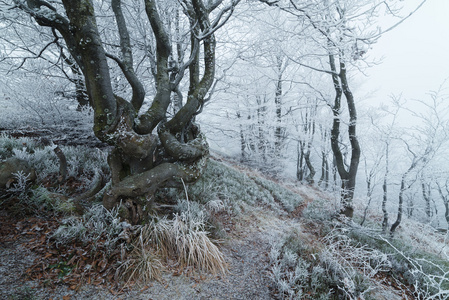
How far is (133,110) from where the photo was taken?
295cm

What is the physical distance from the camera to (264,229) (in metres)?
4.25

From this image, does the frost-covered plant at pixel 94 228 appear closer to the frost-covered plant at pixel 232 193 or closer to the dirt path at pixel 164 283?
the dirt path at pixel 164 283

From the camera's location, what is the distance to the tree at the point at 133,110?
2406mm

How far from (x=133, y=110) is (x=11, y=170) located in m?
1.78

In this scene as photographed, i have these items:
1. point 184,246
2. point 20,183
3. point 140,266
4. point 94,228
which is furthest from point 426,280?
point 20,183

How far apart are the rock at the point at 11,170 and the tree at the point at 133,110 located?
1.12 metres

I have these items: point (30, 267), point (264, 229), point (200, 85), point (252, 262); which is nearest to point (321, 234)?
point (264, 229)

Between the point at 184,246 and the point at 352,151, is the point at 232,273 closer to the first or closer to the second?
the point at 184,246

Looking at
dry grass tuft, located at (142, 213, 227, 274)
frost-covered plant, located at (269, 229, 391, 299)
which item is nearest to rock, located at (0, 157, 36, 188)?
dry grass tuft, located at (142, 213, 227, 274)

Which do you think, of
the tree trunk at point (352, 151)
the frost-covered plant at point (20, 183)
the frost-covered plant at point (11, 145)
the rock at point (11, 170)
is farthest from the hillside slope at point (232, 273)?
the frost-covered plant at point (11, 145)

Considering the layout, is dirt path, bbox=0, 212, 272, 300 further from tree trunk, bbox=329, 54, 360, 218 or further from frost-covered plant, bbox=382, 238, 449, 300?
tree trunk, bbox=329, 54, 360, 218

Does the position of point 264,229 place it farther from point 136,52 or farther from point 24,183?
point 136,52

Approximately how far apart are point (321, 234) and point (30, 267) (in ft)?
17.8

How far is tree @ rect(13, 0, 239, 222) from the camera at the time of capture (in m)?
2.41
